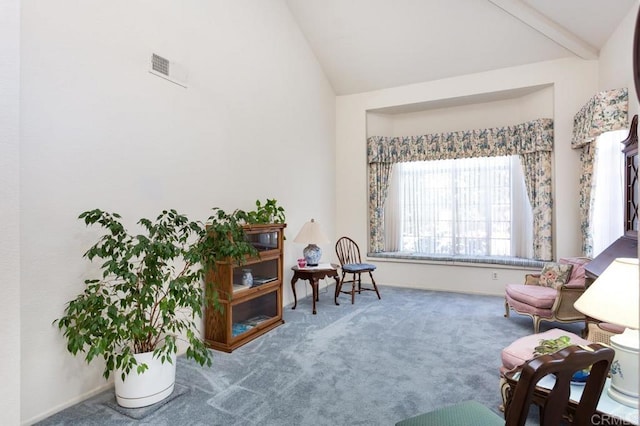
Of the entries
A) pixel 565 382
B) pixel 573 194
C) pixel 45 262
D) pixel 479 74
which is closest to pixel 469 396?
pixel 565 382

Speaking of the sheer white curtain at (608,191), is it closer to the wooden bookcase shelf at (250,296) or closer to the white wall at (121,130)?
the wooden bookcase shelf at (250,296)

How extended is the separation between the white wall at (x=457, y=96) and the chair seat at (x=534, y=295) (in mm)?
1236

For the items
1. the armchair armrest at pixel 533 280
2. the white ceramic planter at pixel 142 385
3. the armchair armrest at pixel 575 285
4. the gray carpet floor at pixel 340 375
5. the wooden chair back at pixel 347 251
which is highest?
the wooden chair back at pixel 347 251

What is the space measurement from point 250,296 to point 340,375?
1.26 metres

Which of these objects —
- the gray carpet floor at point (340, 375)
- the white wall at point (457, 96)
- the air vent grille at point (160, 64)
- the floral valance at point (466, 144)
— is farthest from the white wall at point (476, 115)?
the air vent grille at point (160, 64)

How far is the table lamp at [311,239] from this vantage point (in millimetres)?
4363

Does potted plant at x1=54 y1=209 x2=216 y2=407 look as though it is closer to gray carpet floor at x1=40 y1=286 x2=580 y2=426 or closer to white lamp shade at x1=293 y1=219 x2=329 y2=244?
gray carpet floor at x1=40 y1=286 x2=580 y2=426

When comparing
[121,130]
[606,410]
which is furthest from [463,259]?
[121,130]

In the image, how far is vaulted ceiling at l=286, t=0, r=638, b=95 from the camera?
4.09 m

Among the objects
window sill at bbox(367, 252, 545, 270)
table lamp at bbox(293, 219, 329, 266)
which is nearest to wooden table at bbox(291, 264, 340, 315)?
table lamp at bbox(293, 219, 329, 266)

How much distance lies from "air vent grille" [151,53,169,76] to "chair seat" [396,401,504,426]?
304 centimetres

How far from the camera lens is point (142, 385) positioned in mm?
2229

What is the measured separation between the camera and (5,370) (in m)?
1.73

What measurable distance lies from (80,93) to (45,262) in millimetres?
1133
